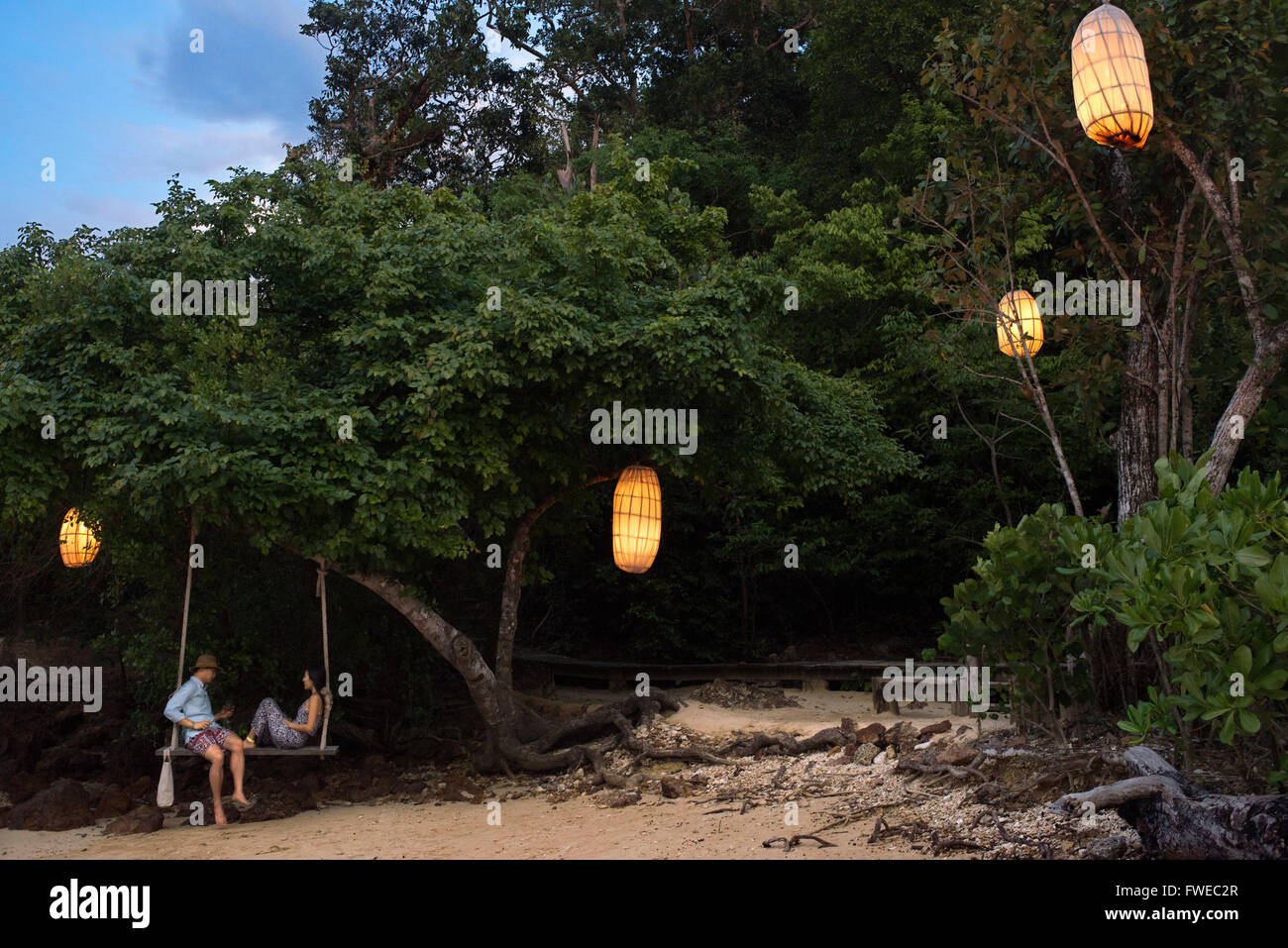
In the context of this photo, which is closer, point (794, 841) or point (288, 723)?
point (794, 841)

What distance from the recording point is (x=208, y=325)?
8875mm

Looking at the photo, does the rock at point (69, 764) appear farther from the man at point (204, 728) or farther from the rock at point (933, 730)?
the rock at point (933, 730)

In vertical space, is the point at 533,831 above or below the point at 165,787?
below

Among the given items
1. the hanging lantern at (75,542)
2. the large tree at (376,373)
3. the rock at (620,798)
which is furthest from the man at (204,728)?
the rock at (620,798)

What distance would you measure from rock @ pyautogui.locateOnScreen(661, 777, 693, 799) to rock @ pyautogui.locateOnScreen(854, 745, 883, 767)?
135 centimetres

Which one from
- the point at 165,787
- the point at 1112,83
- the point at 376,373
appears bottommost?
the point at 165,787

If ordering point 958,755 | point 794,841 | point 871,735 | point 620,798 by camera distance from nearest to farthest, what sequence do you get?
point 794,841 → point 958,755 → point 620,798 → point 871,735

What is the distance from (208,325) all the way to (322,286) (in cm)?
100

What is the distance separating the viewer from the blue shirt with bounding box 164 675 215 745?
8047 mm

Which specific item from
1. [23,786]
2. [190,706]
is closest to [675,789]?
[190,706]

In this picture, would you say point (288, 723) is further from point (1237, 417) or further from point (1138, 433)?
point (1237, 417)

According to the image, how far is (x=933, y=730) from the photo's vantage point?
28.7ft

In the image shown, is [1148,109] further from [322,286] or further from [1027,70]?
[322,286]

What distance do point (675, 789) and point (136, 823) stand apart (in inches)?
170
